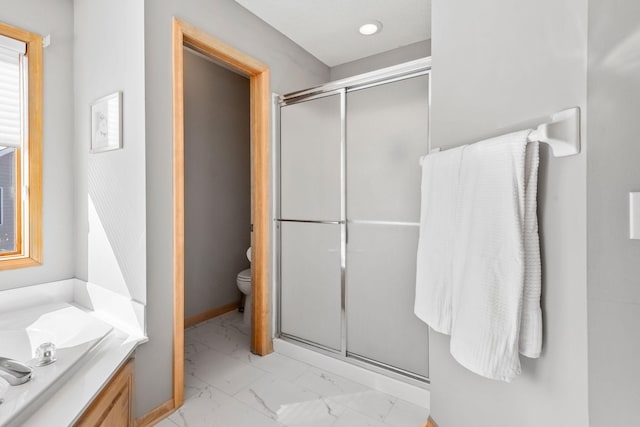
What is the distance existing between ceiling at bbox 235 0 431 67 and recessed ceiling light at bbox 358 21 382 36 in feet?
0.12

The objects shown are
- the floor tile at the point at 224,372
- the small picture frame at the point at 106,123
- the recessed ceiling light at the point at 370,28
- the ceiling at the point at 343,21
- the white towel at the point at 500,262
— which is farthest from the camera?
the recessed ceiling light at the point at 370,28

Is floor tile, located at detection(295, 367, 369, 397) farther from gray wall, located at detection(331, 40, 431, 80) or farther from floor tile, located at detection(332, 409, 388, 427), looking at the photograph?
gray wall, located at detection(331, 40, 431, 80)

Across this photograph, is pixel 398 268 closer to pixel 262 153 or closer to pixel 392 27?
pixel 262 153

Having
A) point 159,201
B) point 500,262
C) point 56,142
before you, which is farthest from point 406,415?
point 56,142

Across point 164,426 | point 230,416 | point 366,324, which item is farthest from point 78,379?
point 366,324

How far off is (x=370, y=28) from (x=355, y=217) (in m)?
1.51

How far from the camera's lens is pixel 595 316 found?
2.00 ft

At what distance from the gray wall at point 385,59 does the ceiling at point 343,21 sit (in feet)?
0.21

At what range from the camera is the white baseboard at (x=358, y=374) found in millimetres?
1777

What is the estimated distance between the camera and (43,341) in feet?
4.92

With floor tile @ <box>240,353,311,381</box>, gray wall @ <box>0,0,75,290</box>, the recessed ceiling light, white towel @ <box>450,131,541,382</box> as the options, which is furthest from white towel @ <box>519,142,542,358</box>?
gray wall @ <box>0,0,75,290</box>

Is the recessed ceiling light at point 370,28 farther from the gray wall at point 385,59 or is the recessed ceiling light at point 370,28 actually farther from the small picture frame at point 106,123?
the small picture frame at point 106,123

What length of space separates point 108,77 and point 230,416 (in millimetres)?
2058

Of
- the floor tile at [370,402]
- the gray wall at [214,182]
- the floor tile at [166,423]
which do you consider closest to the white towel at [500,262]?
the floor tile at [370,402]
